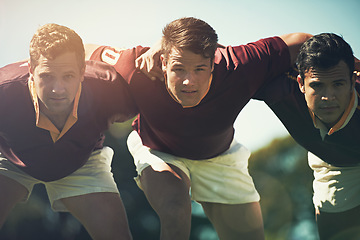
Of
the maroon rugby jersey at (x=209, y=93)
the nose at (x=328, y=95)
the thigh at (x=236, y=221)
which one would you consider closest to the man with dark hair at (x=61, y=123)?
the maroon rugby jersey at (x=209, y=93)

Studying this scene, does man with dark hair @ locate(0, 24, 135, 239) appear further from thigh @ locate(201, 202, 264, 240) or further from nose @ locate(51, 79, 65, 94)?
thigh @ locate(201, 202, 264, 240)

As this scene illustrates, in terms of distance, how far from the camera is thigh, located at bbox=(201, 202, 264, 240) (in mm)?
4023

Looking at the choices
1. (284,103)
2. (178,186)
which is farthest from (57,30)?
(284,103)

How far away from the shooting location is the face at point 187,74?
3523mm

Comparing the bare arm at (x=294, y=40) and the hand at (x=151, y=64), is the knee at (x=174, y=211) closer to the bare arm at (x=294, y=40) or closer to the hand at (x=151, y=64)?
the hand at (x=151, y=64)

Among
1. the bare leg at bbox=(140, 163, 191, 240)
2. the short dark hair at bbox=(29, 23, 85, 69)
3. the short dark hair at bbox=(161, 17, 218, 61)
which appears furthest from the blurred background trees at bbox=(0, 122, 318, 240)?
the short dark hair at bbox=(161, 17, 218, 61)

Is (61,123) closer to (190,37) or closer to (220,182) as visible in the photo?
(190,37)

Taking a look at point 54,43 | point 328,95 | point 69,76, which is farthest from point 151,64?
point 328,95

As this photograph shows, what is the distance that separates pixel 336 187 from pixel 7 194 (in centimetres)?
238

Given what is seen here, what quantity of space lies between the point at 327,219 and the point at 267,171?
30.5 feet

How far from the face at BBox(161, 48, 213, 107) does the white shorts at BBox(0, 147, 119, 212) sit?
886 mm

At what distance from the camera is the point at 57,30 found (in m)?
3.73

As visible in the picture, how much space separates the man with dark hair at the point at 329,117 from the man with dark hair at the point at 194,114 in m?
0.16

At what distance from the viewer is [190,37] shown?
11.7 ft
